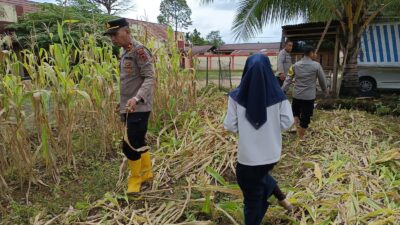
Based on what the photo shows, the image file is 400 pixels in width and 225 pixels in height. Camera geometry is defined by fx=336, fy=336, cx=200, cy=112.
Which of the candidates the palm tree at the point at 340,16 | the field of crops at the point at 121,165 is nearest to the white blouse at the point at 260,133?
the field of crops at the point at 121,165

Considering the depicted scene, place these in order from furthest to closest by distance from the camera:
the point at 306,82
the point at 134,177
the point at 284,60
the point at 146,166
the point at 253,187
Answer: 1. the point at 284,60
2. the point at 306,82
3. the point at 146,166
4. the point at 134,177
5. the point at 253,187

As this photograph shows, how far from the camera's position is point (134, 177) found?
3.04m

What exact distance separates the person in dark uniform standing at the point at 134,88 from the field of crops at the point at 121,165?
333 mm

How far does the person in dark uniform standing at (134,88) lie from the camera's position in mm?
2816

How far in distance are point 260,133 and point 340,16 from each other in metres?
6.76

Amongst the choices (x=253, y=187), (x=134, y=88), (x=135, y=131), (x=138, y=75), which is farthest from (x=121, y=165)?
(x=253, y=187)

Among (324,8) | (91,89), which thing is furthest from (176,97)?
(324,8)

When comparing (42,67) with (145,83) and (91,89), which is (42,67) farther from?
(145,83)

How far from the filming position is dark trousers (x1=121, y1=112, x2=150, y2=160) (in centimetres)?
288

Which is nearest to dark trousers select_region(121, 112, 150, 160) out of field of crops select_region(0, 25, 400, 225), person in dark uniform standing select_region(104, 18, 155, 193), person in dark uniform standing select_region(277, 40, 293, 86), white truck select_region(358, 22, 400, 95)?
person in dark uniform standing select_region(104, 18, 155, 193)

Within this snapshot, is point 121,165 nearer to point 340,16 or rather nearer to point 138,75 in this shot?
point 138,75

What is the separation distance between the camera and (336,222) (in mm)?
2363

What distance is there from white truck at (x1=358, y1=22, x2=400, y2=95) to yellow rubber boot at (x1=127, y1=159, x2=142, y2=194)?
25.0 ft

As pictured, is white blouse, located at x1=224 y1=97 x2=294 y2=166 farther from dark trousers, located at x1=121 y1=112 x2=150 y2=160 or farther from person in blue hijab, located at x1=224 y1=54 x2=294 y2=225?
dark trousers, located at x1=121 y1=112 x2=150 y2=160
